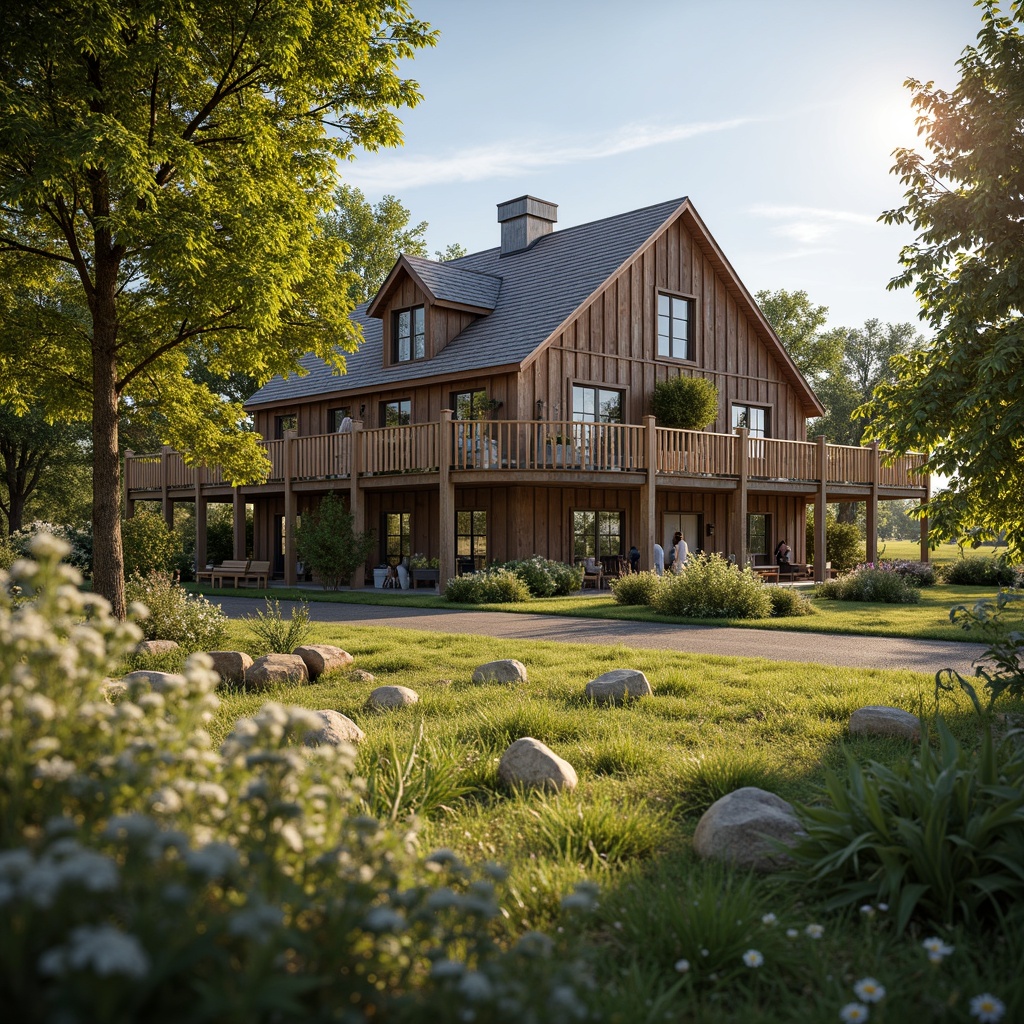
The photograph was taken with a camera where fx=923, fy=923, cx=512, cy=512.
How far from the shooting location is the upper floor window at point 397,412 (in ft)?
93.2

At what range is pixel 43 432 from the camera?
4259 centimetres

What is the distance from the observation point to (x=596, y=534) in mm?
27047

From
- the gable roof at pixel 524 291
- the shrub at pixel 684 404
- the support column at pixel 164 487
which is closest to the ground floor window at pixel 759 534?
the gable roof at pixel 524 291

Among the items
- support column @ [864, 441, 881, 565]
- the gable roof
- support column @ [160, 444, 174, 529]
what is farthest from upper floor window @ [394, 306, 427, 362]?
support column @ [864, 441, 881, 565]

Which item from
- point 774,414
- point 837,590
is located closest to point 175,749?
point 837,590

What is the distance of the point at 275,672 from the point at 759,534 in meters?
25.1

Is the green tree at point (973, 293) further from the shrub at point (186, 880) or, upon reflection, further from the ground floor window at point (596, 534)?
the ground floor window at point (596, 534)

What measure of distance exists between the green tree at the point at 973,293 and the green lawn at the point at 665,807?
2.19 meters

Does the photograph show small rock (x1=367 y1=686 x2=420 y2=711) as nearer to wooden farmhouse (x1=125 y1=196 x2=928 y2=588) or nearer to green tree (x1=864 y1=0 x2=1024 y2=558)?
green tree (x1=864 y1=0 x2=1024 y2=558)

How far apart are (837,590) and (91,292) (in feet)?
54.2

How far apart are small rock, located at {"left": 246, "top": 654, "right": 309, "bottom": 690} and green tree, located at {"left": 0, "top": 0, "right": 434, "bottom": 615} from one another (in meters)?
4.01

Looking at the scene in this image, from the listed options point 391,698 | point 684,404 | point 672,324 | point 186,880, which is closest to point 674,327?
point 672,324

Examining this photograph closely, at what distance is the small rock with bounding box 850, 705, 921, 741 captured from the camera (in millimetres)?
6734

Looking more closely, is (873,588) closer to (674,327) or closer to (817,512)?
(817,512)
